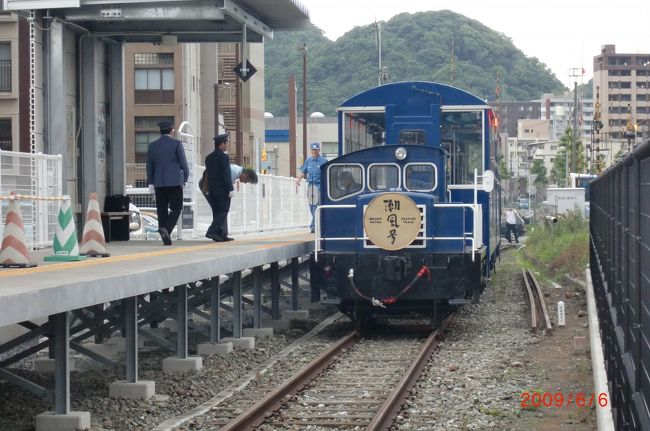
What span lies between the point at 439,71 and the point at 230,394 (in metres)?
101

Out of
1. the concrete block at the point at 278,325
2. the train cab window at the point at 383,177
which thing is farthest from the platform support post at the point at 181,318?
the concrete block at the point at 278,325

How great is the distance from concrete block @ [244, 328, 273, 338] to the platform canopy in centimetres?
451

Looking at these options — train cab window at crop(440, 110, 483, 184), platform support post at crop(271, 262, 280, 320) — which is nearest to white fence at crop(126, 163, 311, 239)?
platform support post at crop(271, 262, 280, 320)

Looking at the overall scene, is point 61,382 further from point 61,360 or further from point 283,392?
point 283,392

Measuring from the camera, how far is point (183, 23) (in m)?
17.8

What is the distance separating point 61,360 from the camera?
9.14 meters

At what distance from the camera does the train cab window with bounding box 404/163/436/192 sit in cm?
1611

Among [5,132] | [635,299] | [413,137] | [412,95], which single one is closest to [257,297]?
[413,137]

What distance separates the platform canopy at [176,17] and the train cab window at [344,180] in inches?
108

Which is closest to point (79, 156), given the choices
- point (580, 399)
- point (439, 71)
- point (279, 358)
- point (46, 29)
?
point (46, 29)

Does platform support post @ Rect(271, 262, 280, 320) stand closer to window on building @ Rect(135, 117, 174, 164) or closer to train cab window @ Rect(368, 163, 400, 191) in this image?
train cab window @ Rect(368, 163, 400, 191)

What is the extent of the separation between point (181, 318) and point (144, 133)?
55064mm

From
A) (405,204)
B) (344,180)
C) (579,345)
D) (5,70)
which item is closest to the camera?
(579,345)

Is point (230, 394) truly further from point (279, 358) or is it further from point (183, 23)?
point (183, 23)
